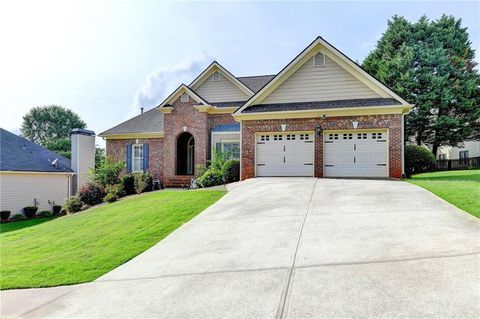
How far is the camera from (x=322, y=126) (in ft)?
52.3

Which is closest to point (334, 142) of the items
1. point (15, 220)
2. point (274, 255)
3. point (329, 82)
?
point (329, 82)

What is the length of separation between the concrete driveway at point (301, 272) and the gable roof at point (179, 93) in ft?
40.6

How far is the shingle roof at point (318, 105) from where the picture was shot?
613 inches

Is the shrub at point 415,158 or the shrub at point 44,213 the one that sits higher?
the shrub at point 415,158

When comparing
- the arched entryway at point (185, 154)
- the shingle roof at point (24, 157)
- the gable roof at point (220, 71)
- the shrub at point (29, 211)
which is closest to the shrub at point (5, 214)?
the shrub at point (29, 211)

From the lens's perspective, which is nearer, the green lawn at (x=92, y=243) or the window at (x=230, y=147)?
the green lawn at (x=92, y=243)

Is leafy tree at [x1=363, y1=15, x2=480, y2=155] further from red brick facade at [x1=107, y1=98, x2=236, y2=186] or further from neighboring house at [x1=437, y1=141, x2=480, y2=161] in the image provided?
red brick facade at [x1=107, y1=98, x2=236, y2=186]

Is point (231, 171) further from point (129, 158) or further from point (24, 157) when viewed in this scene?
point (24, 157)

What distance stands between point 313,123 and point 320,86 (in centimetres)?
217

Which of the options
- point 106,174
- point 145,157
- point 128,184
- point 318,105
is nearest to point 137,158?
point 145,157

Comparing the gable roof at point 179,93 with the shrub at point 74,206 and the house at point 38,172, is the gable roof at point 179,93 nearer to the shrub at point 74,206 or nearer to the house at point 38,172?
the shrub at point 74,206

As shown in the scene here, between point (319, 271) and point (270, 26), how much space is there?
10.7 meters

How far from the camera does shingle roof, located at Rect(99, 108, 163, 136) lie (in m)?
22.5

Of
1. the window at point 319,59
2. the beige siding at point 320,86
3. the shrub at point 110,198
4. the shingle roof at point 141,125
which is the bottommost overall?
the shrub at point 110,198
